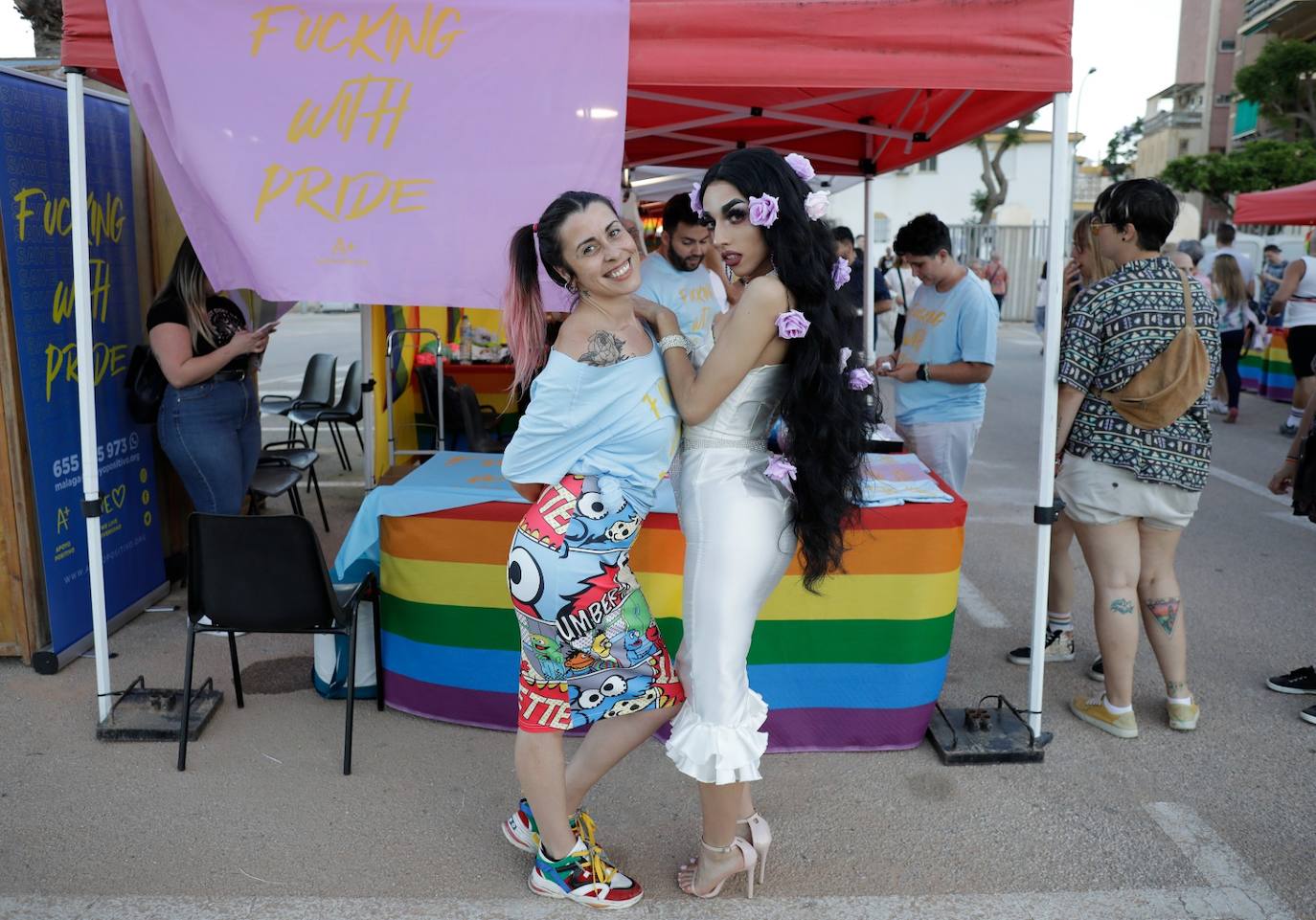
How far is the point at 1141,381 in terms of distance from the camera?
128 inches

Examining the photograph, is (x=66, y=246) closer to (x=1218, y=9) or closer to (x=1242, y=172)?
(x=1242, y=172)

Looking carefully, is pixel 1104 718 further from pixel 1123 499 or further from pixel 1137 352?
pixel 1137 352

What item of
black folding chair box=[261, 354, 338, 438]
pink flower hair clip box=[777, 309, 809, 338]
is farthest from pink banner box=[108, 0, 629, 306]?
black folding chair box=[261, 354, 338, 438]

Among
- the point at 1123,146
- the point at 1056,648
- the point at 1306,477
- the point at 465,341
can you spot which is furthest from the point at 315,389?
the point at 1123,146

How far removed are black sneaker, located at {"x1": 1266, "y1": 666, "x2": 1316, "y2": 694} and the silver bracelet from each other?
2.98m

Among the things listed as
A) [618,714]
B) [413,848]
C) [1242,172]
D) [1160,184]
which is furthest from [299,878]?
[1242,172]

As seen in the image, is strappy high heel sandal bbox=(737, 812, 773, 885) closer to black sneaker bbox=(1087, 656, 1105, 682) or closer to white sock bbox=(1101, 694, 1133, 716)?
white sock bbox=(1101, 694, 1133, 716)

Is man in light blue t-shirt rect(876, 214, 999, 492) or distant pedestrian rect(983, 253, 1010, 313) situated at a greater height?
distant pedestrian rect(983, 253, 1010, 313)

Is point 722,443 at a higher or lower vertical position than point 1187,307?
lower

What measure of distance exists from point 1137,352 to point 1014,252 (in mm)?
23283

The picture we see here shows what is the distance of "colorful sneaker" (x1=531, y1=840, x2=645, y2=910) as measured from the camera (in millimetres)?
2531

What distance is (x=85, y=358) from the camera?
3242 millimetres

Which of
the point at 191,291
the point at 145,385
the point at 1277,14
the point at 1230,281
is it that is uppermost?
the point at 1277,14

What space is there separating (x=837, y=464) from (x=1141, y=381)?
147 centimetres
